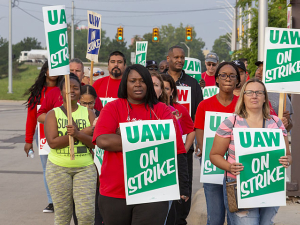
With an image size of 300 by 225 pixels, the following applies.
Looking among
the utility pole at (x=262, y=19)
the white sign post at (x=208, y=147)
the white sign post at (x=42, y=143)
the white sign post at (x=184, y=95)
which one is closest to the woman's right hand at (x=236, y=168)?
the white sign post at (x=208, y=147)

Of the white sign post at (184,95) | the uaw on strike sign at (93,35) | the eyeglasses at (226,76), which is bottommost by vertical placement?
the white sign post at (184,95)

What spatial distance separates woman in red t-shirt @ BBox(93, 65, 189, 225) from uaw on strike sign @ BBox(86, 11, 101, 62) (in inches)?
224

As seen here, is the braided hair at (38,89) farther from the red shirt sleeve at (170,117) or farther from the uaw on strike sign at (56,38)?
the red shirt sleeve at (170,117)

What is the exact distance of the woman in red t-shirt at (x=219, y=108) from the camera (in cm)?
522

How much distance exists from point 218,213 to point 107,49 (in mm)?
89161

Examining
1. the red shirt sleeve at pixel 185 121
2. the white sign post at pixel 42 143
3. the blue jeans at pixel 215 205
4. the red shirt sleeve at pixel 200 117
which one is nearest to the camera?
the blue jeans at pixel 215 205

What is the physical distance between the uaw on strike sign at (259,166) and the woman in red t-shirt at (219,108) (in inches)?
43.9

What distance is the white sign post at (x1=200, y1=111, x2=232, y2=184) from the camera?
527 cm

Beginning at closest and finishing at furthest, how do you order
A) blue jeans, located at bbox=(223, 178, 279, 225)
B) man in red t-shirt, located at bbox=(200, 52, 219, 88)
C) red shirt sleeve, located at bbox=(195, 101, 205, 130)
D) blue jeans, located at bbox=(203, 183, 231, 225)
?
blue jeans, located at bbox=(223, 178, 279, 225)
blue jeans, located at bbox=(203, 183, 231, 225)
red shirt sleeve, located at bbox=(195, 101, 205, 130)
man in red t-shirt, located at bbox=(200, 52, 219, 88)

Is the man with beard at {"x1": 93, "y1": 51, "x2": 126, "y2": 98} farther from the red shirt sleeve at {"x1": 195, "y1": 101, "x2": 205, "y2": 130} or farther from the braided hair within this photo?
the red shirt sleeve at {"x1": 195, "y1": 101, "x2": 205, "y2": 130}

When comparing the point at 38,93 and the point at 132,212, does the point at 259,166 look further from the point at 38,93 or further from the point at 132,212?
the point at 38,93

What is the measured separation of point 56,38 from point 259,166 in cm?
267

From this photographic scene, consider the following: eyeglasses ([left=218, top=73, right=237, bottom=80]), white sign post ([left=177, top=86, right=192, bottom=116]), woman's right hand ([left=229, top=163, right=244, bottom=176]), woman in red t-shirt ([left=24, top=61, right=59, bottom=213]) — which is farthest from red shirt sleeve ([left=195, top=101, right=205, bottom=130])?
woman in red t-shirt ([left=24, top=61, right=59, bottom=213])

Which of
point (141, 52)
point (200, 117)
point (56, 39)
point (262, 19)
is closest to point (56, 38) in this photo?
point (56, 39)
